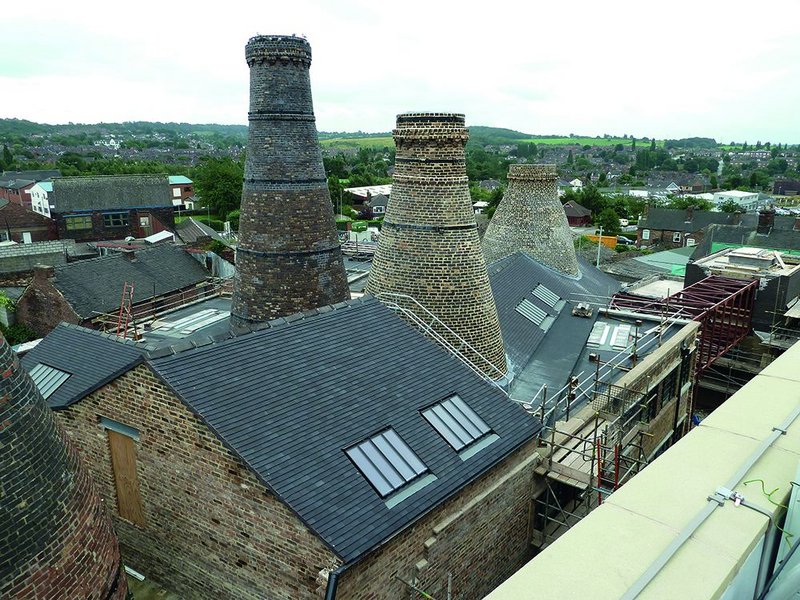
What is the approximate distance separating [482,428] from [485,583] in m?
3.12

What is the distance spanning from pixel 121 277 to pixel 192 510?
27.7 metres

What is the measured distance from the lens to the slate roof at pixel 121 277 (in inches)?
1230

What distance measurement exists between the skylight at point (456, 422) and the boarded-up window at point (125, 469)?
536 centimetres

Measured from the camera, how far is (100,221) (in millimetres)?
60188

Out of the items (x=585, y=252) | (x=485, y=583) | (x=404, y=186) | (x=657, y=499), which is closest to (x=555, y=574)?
(x=657, y=499)

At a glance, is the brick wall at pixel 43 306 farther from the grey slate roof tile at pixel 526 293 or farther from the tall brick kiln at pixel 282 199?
the grey slate roof tile at pixel 526 293

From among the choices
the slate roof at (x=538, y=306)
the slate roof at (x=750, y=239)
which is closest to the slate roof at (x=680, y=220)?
the slate roof at (x=750, y=239)

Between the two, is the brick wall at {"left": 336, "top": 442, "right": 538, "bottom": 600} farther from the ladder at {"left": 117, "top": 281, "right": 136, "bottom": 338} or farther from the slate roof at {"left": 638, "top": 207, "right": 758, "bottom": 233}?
the slate roof at {"left": 638, "top": 207, "right": 758, "bottom": 233}

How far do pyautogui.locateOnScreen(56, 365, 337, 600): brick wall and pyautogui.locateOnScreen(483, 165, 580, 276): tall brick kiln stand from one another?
20.0 m

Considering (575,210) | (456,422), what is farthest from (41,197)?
(575,210)

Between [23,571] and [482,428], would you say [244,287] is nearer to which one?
[482,428]

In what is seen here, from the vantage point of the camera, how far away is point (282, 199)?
46.9ft

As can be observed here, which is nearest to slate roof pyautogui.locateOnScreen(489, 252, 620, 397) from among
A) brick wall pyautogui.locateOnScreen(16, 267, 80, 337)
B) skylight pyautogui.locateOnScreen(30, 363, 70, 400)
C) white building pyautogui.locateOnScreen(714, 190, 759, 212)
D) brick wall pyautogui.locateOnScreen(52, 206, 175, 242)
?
skylight pyautogui.locateOnScreen(30, 363, 70, 400)

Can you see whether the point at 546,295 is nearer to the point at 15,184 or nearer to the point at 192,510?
the point at 192,510
